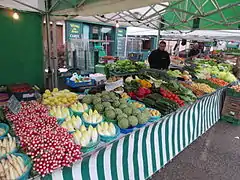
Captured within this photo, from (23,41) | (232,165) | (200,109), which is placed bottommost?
(232,165)

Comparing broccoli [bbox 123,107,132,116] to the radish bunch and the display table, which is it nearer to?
the display table

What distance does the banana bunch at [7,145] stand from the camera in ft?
4.66

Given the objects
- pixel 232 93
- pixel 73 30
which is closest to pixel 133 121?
pixel 232 93

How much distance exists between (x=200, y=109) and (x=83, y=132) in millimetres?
2859

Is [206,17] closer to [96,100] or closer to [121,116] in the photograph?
[96,100]

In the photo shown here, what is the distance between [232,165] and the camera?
3.01 m

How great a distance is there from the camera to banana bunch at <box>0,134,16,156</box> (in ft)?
4.66

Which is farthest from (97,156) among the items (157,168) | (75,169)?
(157,168)

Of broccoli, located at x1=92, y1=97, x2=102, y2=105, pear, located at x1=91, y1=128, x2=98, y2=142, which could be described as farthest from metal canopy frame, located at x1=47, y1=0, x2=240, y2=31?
pear, located at x1=91, y1=128, x2=98, y2=142

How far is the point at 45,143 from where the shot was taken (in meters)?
1.40

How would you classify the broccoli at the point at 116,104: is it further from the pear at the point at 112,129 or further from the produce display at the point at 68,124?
the pear at the point at 112,129

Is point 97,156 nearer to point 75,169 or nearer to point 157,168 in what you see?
point 75,169

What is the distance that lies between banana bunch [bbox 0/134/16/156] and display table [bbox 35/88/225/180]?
1.23ft

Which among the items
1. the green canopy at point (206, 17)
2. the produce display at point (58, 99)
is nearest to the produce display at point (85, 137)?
the produce display at point (58, 99)
